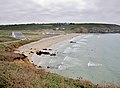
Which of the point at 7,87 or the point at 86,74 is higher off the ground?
the point at 7,87

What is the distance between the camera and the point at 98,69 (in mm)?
41281

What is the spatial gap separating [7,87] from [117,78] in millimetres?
22379

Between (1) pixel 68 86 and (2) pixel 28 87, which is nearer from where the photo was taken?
(2) pixel 28 87

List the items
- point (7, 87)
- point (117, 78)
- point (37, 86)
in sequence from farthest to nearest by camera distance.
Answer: point (117, 78) < point (37, 86) < point (7, 87)

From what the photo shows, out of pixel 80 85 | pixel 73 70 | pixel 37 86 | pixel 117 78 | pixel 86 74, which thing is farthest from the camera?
pixel 73 70

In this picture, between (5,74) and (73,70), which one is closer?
(5,74)

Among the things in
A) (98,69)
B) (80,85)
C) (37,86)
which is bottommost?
(98,69)

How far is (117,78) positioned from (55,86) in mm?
18936

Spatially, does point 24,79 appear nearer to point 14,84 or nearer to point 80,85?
point 14,84

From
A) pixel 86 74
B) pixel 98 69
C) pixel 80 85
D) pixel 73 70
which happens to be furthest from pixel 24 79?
pixel 98 69

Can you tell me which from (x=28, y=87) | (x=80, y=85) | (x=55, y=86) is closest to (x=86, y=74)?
(x=80, y=85)

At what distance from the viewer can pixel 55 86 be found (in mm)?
16172

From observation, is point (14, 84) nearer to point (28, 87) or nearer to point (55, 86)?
point (28, 87)

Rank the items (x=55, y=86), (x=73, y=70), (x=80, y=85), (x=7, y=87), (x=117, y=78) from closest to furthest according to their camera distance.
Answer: (x=7, y=87) < (x=55, y=86) < (x=80, y=85) < (x=117, y=78) < (x=73, y=70)
